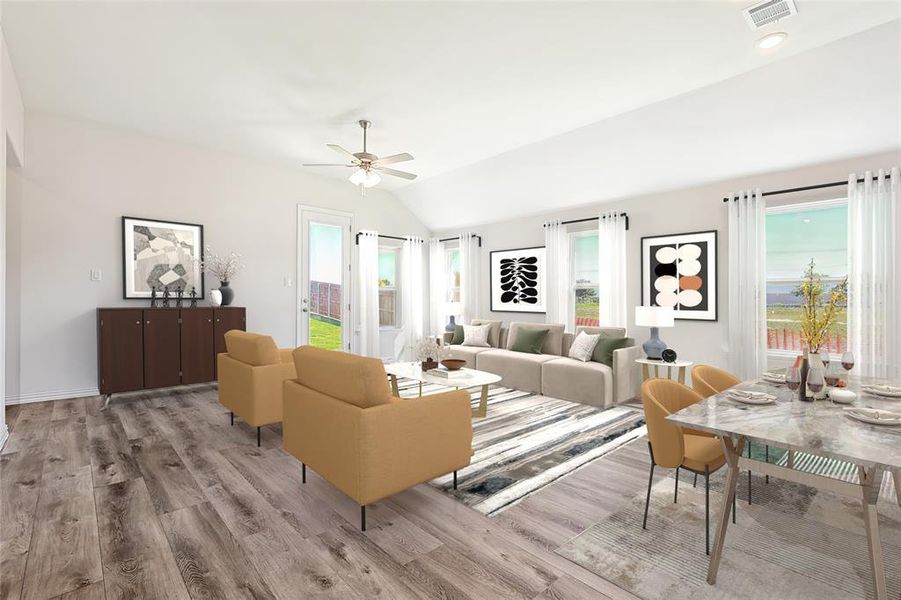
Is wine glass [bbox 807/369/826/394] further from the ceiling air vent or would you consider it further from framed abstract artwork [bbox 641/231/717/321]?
framed abstract artwork [bbox 641/231/717/321]

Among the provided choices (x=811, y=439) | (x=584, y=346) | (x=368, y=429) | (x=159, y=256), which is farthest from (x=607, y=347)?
(x=159, y=256)

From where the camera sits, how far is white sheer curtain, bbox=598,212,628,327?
5.70m

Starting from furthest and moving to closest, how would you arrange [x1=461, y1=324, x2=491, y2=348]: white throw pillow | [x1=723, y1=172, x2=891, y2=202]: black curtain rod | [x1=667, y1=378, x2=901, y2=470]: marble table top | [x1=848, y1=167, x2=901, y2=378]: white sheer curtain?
[x1=461, y1=324, x2=491, y2=348]: white throw pillow → [x1=723, y1=172, x2=891, y2=202]: black curtain rod → [x1=848, y1=167, x2=901, y2=378]: white sheer curtain → [x1=667, y1=378, x2=901, y2=470]: marble table top

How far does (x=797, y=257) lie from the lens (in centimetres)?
454

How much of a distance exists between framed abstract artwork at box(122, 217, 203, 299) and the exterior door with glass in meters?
1.43

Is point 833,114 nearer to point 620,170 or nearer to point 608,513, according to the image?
point 620,170

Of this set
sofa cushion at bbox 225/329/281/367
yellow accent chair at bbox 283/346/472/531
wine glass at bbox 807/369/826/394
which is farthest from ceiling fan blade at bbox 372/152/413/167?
wine glass at bbox 807/369/826/394

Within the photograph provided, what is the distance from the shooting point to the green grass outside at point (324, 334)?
674 cm

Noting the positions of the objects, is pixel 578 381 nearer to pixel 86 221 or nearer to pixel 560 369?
pixel 560 369

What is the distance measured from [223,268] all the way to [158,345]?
123 centimetres

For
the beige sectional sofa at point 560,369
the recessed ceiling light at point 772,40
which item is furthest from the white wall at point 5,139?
the recessed ceiling light at point 772,40

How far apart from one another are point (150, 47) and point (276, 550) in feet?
12.2

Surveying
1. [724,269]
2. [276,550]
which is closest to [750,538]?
[276,550]

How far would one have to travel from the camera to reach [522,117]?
4.57 m
